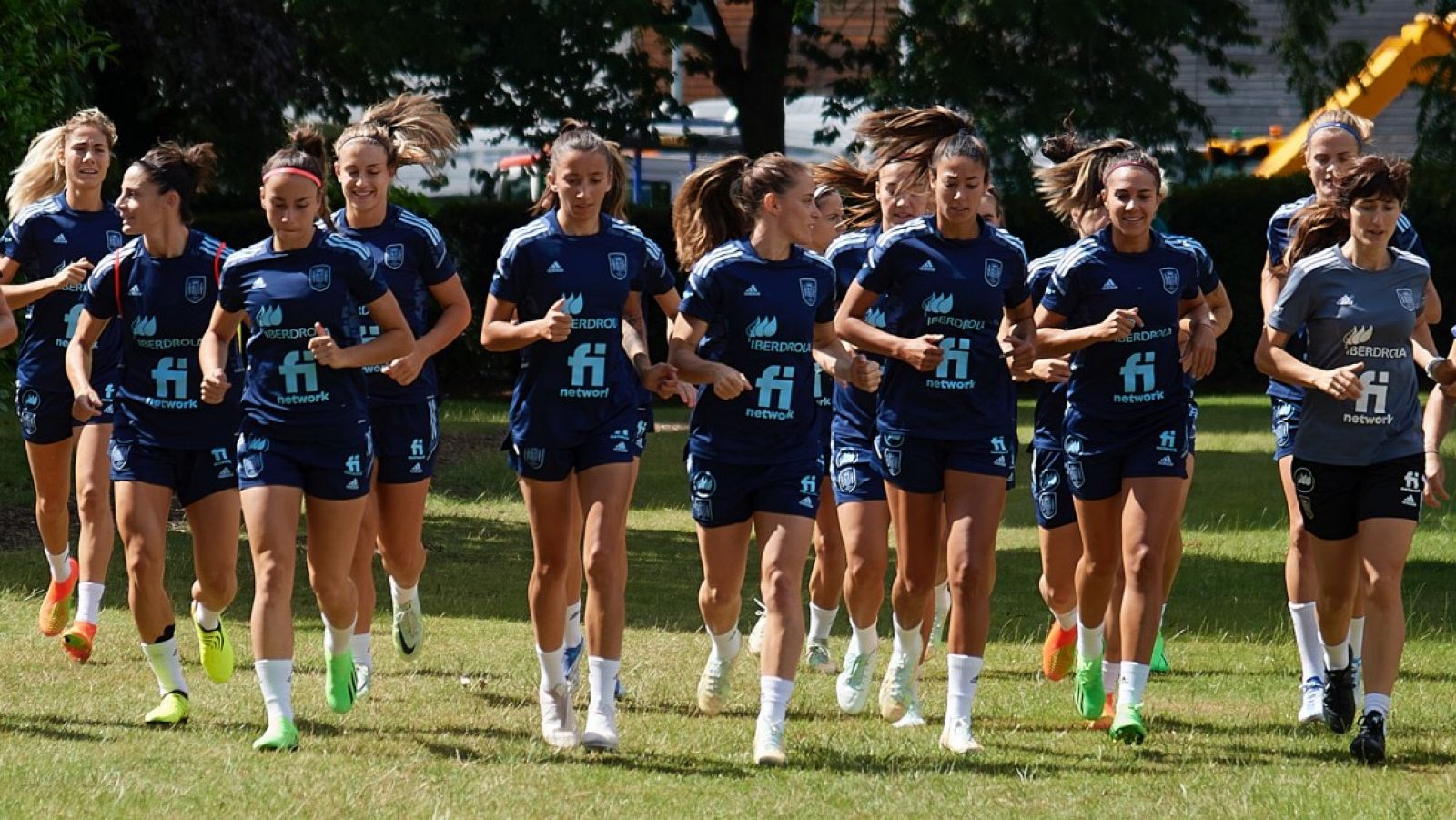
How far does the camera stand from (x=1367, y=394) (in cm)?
711

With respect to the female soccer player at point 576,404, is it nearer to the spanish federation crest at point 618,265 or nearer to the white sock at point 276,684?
the spanish federation crest at point 618,265

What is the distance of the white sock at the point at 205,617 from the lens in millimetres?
7938

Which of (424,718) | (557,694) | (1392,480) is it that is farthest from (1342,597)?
(424,718)

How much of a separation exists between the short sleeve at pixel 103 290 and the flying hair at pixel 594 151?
5.00 ft

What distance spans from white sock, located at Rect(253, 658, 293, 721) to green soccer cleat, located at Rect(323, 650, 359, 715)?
1.83 ft

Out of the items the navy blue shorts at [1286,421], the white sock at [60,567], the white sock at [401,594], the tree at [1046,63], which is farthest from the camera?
the tree at [1046,63]

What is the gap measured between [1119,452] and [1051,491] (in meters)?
0.92

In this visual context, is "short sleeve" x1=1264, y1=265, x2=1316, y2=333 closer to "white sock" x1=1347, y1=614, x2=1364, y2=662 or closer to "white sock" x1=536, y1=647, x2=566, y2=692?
"white sock" x1=1347, y1=614, x2=1364, y2=662

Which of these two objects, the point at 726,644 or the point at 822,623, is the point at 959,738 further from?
the point at 822,623

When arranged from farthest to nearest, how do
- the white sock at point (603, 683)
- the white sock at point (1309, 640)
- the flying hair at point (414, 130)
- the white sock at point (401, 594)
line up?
1. the flying hair at point (414, 130)
2. the white sock at point (401, 594)
3. the white sock at point (1309, 640)
4. the white sock at point (603, 683)

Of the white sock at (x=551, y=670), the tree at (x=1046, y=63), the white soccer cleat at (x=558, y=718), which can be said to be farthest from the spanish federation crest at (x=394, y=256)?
the tree at (x=1046, y=63)

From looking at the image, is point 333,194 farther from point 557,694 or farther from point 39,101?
point 557,694

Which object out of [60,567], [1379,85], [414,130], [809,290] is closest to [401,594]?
[60,567]

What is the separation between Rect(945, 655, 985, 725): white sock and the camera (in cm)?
721
